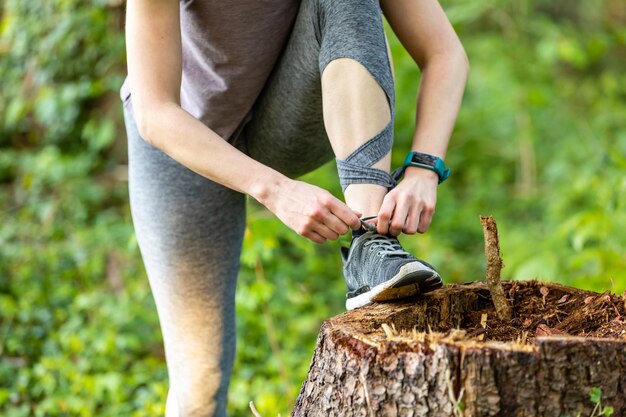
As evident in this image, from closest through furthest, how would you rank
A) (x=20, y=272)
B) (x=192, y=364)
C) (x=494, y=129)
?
1. (x=192, y=364)
2. (x=20, y=272)
3. (x=494, y=129)

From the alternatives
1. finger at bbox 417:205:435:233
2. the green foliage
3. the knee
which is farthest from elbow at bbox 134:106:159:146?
the green foliage

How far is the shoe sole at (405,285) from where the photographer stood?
5.77 feet

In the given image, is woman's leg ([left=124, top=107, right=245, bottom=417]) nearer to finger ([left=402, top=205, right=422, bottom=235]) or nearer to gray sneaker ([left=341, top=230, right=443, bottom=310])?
gray sneaker ([left=341, top=230, right=443, bottom=310])

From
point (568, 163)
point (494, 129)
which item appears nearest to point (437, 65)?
point (568, 163)

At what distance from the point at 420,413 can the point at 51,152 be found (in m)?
4.41

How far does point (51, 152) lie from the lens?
534 cm

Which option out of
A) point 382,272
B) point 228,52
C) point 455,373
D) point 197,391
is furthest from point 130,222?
point 455,373

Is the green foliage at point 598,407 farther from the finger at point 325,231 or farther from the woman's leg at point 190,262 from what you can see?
the woman's leg at point 190,262

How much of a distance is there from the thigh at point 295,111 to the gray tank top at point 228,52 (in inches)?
1.7

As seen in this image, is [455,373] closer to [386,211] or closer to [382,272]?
[382,272]

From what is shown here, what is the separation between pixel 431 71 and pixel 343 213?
64 cm

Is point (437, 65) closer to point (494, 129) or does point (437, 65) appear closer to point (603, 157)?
point (603, 157)

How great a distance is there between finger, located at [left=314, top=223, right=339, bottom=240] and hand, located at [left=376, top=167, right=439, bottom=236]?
166 mm

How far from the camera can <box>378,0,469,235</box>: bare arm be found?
2.03 metres
